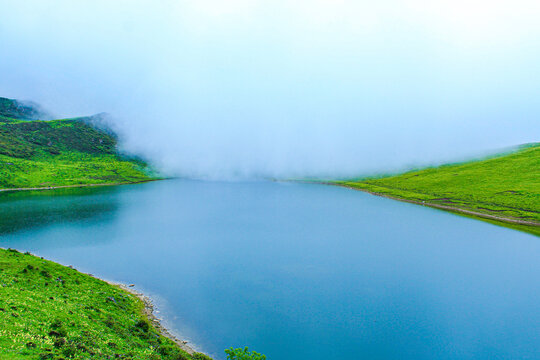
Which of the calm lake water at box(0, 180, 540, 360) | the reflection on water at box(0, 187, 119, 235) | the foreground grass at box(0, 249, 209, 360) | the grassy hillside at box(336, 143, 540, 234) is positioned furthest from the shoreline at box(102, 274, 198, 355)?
the grassy hillside at box(336, 143, 540, 234)

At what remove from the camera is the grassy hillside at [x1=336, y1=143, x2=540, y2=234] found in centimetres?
8650

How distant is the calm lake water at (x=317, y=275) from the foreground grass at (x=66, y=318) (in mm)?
5358

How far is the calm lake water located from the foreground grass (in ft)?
17.6

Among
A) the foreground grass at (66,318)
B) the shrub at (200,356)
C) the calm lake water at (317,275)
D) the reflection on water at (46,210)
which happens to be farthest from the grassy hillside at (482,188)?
the reflection on water at (46,210)

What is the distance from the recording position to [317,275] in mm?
42000

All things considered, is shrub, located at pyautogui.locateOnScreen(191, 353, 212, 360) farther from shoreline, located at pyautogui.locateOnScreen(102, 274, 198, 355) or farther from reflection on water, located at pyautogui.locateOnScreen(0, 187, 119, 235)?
reflection on water, located at pyautogui.locateOnScreen(0, 187, 119, 235)

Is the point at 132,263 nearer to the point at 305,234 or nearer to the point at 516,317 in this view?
the point at 305,234

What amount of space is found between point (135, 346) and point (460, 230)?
75285 millimetres

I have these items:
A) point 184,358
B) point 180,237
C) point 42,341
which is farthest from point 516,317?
point 180,237

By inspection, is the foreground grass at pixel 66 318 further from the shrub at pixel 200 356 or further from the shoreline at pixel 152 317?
the shoreline at pixel 152 317

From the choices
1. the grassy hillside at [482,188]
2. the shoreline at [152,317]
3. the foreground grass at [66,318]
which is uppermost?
the grassy hillside at [482,188]

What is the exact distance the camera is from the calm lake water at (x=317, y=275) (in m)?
28.1

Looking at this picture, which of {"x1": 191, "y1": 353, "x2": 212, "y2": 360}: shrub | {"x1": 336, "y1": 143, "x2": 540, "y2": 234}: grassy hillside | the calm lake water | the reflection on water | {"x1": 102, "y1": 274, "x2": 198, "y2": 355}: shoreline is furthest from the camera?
{"x1": 336, "y1": 143, "x2": 540, "y2": 234}: grassy hillside

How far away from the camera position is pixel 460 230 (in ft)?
231
